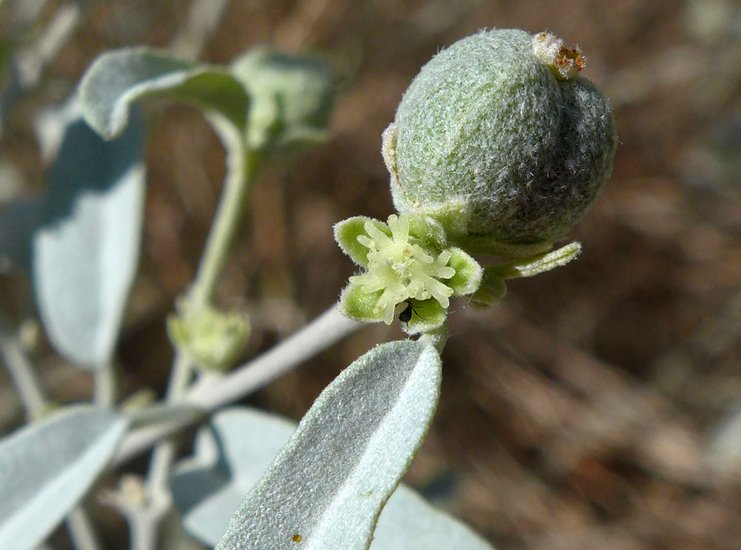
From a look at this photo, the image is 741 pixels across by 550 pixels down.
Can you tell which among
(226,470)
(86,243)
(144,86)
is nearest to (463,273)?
(144,86)

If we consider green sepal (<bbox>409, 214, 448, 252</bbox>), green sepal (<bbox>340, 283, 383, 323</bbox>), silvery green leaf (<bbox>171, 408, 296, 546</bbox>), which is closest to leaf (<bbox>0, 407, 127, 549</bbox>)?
silvery green leaf (<bbox>171, 408, 296, 546</bbox>)

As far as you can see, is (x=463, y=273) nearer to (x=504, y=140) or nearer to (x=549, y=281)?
(x=504, y=140)

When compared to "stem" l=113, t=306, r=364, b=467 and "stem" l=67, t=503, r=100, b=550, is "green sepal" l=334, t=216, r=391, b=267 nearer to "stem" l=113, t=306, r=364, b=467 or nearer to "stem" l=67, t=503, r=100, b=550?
"stem" l=113, t=306, r=364, b=467

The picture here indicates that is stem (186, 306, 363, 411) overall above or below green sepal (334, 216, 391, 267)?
below

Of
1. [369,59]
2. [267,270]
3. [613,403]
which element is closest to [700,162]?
[613,403]

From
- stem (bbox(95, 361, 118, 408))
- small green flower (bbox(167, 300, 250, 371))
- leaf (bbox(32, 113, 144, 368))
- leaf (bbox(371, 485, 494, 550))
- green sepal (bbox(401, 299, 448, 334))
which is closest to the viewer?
green sepal (bbox(401, 299, 448, 334))

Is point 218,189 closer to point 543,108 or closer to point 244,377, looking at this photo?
point 244,377

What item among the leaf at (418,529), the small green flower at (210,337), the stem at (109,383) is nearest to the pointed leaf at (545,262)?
the leaf at (418,529)
